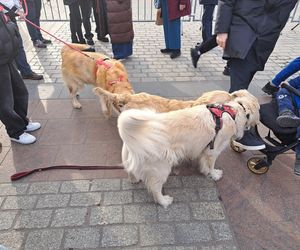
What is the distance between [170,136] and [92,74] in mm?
2073

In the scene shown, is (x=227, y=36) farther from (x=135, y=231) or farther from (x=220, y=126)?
(x=135, y=231)

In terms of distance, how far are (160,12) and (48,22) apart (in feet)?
15.2

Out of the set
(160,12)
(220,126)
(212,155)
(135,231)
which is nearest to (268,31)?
(220,126)

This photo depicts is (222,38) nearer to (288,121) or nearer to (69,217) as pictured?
(288,121)

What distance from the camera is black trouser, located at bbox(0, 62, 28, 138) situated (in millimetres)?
3373

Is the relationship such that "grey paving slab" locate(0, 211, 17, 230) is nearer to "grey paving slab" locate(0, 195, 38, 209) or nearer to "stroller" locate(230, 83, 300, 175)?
"grey paving slab" locate(0, 195, 38, 209)

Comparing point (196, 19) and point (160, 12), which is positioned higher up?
point (160, 12)

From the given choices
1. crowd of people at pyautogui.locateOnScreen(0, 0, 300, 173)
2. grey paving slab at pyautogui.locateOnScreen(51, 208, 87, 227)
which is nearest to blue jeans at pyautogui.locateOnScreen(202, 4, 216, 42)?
crowd of people at pyautogui.locateOnScreen(0, 0, 300, 173)

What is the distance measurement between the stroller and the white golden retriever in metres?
0.25

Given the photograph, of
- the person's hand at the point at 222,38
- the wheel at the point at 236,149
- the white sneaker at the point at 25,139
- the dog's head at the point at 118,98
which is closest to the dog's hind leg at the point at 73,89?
the white sneaker at the point at 25,139

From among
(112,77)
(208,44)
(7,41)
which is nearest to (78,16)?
(208,44)

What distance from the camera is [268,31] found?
3.24m

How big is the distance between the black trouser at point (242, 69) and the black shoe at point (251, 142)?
66 cm

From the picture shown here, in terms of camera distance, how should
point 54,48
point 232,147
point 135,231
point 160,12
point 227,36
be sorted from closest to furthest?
1. point 135,231
2. point 227,36
3. point 232,147
4. point 160,12
5. point 54,48
